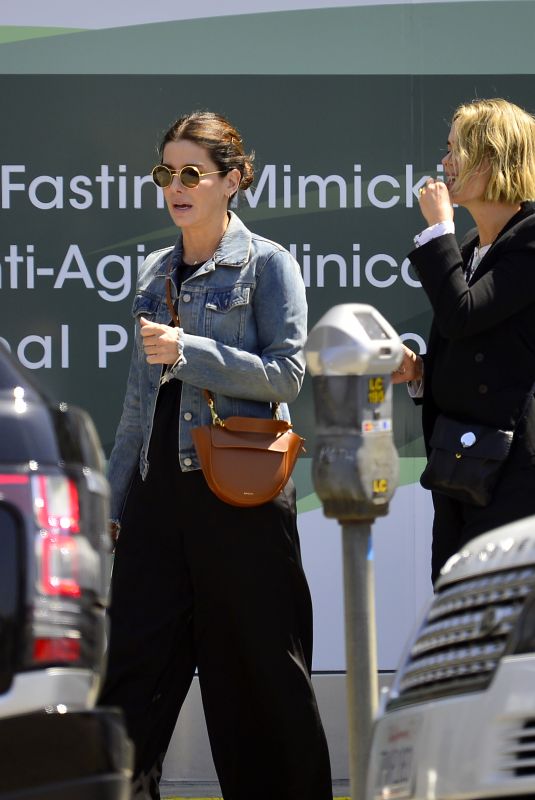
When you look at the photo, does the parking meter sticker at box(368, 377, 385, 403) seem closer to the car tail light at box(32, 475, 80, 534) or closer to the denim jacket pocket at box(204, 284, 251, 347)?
the car tail light at box(32, 475, 80, 534)

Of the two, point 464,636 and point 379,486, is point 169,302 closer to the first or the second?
point 379,486

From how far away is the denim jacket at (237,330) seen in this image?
14.8ft

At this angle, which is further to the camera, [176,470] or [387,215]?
[387,215]

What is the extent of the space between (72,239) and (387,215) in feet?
3.65

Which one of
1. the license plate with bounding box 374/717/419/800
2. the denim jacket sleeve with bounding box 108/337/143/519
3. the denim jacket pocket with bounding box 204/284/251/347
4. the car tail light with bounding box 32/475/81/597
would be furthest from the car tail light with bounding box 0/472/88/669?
the denim jacket sleeve with bounding box 108/337/143/519

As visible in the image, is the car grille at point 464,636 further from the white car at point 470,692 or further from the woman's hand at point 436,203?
the woman's hand at point 436,203

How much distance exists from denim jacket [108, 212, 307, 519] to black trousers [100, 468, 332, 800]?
18cm

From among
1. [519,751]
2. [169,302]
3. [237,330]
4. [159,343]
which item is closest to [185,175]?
[169,302]

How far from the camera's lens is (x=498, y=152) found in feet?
14.7

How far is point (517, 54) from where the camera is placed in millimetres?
5809

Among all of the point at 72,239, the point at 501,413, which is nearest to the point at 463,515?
the point at 501,413

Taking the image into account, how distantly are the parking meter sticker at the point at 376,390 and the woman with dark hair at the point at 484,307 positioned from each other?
97cm

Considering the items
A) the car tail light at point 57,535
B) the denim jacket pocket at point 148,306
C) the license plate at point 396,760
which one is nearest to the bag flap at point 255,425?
the denim jacket pocket at point 148,306

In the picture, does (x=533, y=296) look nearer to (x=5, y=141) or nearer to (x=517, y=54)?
(x=517, y=54)
